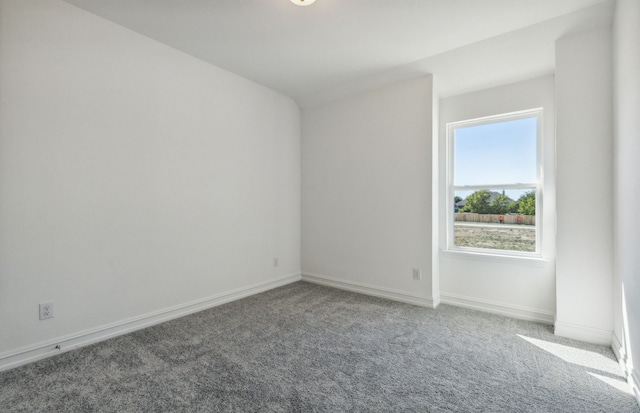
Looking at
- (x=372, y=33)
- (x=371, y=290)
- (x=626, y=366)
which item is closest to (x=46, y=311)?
(x=371, y=290)

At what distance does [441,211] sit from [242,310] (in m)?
2.58

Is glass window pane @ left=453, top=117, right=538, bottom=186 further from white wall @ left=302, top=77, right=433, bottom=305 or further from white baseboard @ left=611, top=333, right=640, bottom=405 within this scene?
white baseboard @ left=611, top=333, right=640, bottom=405

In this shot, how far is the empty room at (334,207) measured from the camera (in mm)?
1897

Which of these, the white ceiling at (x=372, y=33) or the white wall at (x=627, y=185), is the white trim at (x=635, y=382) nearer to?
the white wall at (x=627, y=185)

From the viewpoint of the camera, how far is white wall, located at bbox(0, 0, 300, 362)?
206 cm

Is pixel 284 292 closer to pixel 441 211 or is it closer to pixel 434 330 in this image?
pixel 434 330

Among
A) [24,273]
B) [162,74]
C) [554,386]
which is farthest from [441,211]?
[24,273]

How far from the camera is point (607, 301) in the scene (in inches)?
92.4

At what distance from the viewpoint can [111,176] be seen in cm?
249

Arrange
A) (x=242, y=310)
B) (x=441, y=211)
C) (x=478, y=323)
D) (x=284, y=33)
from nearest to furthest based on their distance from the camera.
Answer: (x=284, y=33), (x=478, y=323), (x=242, y=310), (x=441, y=211)

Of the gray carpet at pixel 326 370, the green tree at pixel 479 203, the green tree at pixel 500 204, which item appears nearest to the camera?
the gray carpet at pixel 326 370

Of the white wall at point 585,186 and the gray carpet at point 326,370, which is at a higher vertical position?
the white wall at point 585,186

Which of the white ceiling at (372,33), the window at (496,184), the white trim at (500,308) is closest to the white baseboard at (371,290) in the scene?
the white trim at (500,308)

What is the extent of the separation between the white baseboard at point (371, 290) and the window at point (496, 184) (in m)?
0.79
